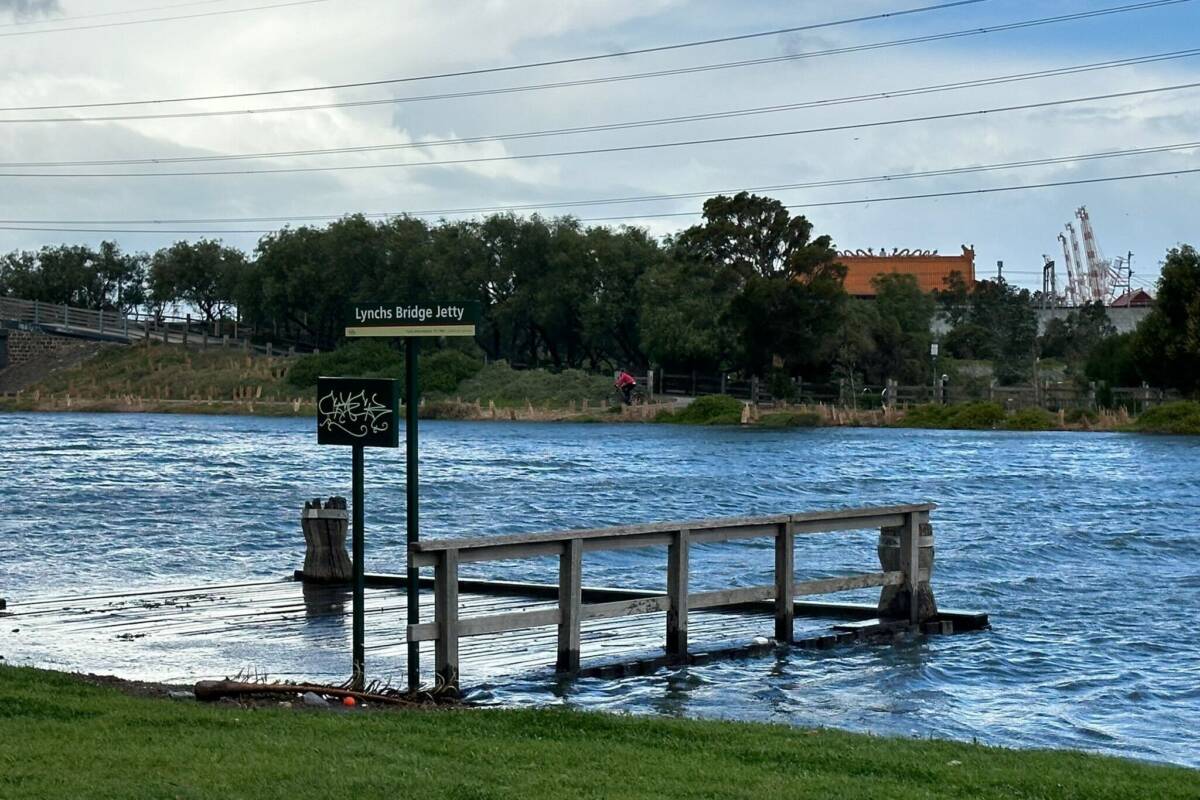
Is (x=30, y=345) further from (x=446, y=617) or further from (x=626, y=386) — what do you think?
(x=446, y=617)

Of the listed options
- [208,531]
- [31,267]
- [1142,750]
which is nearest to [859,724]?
[1142,750]

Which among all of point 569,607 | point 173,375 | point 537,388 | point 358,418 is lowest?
point 569,607

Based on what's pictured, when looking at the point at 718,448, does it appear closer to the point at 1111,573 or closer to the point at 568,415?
the point at 568,415

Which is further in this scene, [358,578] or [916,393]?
[916,393]

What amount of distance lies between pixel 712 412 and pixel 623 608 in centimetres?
6554

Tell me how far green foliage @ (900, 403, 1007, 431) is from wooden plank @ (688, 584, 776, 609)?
6098 centimetres

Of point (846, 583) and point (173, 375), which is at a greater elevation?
point (173, 375)

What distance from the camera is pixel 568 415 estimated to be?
8350cm

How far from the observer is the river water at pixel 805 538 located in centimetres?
1509

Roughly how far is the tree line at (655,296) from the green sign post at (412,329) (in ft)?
204

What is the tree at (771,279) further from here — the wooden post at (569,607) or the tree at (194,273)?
the wooden post at (569,607)

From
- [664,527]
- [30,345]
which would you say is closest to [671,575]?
[664,527]

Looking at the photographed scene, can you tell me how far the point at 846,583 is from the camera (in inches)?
713

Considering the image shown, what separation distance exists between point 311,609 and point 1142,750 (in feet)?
29.7
